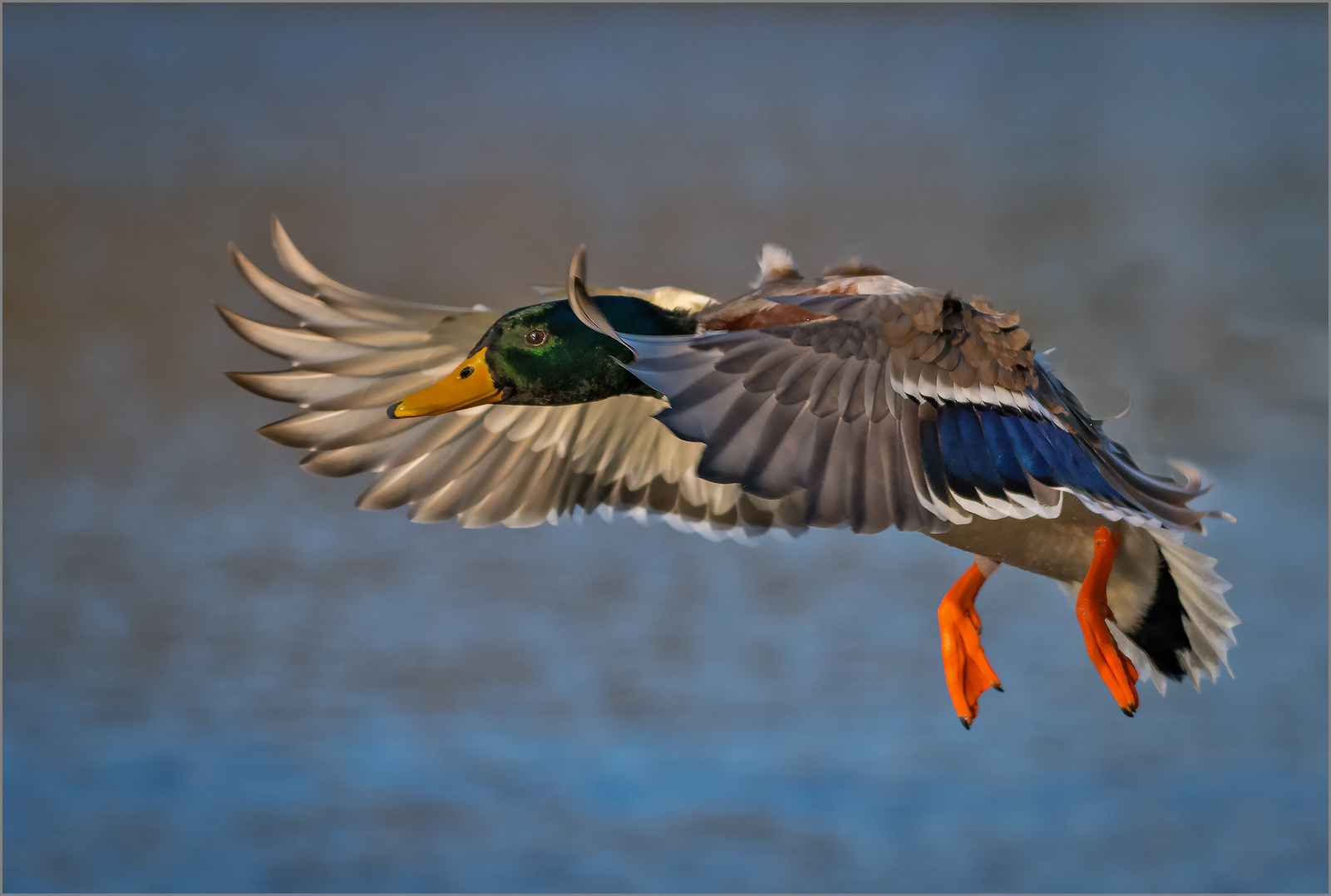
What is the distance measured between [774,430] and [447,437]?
103 cm

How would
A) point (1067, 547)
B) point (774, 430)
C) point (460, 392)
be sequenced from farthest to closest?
point (1067, 547), point (460, 392), point (774, 430)

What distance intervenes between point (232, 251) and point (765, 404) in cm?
103

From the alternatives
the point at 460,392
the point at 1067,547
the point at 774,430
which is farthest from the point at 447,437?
the point at 1067,547

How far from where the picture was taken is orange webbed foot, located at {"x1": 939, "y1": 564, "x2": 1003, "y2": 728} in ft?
8.07

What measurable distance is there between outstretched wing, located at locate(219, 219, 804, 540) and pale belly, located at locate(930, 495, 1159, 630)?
1.29ft

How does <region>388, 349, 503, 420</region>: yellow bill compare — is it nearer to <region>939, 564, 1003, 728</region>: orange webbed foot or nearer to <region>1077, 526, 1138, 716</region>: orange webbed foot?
<region>939, 564, 1003, 728</region>: orange webbed foot

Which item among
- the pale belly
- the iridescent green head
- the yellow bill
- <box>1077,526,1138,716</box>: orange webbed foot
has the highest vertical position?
the iridescent green head

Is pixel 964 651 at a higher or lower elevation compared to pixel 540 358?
lower

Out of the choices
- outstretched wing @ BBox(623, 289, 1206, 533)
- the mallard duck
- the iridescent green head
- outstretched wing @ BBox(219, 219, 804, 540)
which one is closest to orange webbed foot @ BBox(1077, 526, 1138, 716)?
the mallard duck

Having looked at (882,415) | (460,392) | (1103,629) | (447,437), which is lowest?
(1103,629)

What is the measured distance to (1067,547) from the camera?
7.99ft

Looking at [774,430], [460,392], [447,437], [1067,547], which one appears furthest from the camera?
[447,437]

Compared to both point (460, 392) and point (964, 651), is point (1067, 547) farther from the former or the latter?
point (460, 392)

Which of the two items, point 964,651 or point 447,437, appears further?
point 447,437
